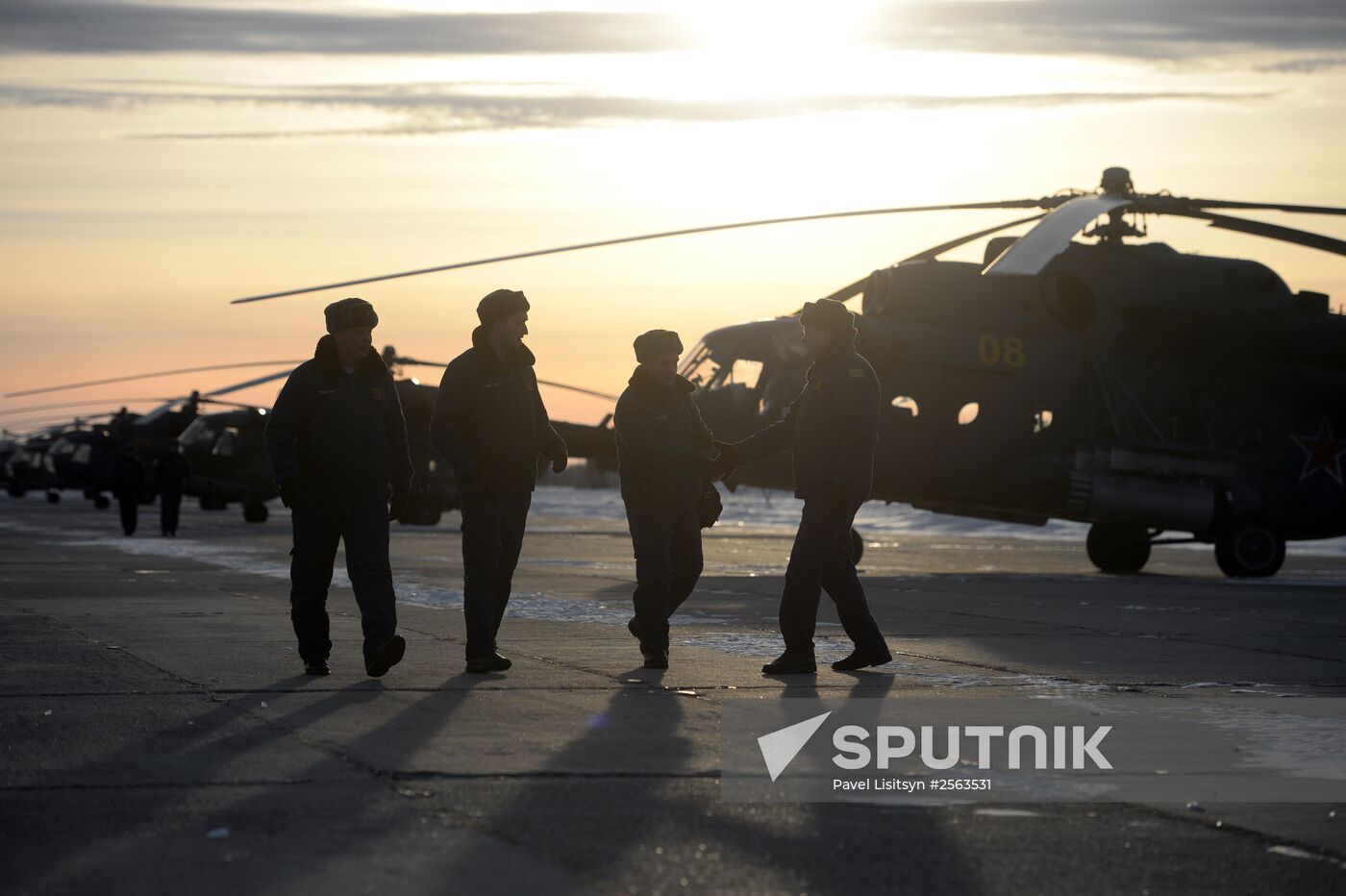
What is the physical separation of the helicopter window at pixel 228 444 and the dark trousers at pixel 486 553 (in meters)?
35.5

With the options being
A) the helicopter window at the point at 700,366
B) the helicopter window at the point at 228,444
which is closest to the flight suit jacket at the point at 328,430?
the helicopter window at the point at 700,366

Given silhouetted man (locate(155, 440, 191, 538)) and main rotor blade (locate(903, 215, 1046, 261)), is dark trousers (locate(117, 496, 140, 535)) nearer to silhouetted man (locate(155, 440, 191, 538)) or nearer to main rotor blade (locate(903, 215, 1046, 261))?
silhouetted man (locate(155, 440, 191, 538))

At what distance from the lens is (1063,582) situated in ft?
61.2

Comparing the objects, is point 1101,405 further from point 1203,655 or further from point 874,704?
point 874,704

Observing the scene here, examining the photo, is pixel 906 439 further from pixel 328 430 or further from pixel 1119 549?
pixel 328 430

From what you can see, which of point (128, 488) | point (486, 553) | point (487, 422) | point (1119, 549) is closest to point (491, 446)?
point (487, 422)

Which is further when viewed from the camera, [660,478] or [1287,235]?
[1287,235]

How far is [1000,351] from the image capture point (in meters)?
20.3

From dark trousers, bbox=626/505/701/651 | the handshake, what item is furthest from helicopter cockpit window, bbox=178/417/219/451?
the handshake

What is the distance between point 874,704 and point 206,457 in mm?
38494

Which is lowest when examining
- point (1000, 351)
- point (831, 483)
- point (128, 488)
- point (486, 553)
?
point (128, 488)

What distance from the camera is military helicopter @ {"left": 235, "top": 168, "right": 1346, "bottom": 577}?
65.7 feet

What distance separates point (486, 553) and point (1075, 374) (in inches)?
512

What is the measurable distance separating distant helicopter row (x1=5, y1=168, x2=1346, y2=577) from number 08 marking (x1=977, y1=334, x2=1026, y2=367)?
16 millimetres
